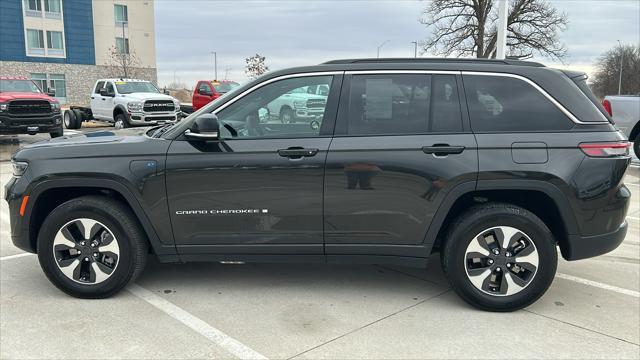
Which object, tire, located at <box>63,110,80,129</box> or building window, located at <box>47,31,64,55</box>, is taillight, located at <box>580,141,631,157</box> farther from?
building window, located at <box>47,31,64,55</box>

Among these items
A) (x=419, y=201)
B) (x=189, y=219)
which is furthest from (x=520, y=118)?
(x=189, y=219)

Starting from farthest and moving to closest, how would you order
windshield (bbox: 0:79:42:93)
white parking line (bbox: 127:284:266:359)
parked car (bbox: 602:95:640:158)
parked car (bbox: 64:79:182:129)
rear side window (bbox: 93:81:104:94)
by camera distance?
rear side window (bbox: 93:81:104:94), parked car (bbox: 64:79:182:129), windshield (bbox: 0:79:42:93), parked car (bbox: 602:95:640:158), white parking line (bbox: 127:284:266:359)

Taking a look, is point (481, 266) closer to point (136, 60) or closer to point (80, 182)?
point (80, 182)

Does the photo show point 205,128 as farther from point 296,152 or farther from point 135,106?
point 135,106

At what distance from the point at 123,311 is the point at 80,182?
3.34 ft

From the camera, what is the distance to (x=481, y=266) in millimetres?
A: 3777

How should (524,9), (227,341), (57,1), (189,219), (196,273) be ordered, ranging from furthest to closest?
(57,1), (524,9), (196,273), (189,219), (227,341)

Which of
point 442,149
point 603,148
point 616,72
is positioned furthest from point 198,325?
point 616,72

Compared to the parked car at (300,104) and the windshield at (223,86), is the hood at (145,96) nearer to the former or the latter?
the windshield at (223,86)

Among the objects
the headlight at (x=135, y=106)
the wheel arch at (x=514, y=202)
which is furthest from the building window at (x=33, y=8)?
the wheel arch at (x=514, y=202)

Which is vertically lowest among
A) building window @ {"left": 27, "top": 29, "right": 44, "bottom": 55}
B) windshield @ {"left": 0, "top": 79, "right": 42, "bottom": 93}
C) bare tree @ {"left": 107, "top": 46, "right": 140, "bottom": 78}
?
windshield @ {"left": 0, "top": 79, "right": 42, "bottom": 93}

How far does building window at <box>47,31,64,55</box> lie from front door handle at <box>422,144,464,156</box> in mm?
51767

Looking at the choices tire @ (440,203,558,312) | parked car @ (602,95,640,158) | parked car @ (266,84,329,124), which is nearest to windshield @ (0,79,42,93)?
parked car @ (266,84,329,124)

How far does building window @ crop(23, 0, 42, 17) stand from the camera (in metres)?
45.1
